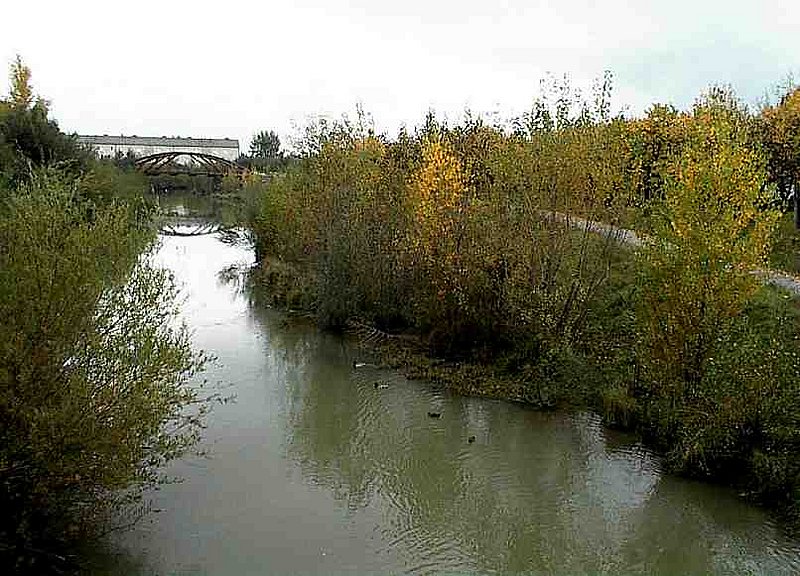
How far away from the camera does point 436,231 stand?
17.0 m

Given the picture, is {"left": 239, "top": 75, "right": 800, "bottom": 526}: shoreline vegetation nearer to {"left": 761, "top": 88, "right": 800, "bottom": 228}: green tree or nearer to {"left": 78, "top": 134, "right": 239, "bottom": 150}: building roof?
{"left": 761, "top": 88, "right": 800, "bottom": 228}: green tree

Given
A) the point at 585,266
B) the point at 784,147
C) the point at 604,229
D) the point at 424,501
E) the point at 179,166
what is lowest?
the point at 424,501

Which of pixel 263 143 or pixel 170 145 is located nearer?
pixel 263 143

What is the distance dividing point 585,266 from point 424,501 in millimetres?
6879

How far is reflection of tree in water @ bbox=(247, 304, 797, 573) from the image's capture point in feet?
30.0

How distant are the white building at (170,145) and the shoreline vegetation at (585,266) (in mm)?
83019

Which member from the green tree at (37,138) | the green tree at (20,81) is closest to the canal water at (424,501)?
the green tree at (37,138)

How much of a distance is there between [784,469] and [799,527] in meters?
0.75

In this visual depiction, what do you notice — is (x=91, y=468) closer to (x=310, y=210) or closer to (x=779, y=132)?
(x=310, y=210)

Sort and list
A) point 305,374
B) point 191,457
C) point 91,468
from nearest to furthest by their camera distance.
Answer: point 91,468, point 191,457, point 305,374

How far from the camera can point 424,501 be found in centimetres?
1046

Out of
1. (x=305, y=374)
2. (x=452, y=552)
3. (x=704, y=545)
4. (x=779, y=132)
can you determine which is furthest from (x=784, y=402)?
(x=779, y=132)

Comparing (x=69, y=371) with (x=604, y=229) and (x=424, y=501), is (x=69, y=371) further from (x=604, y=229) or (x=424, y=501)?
(x=604, y=229)

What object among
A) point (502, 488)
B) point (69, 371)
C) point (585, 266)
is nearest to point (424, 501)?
point (502, 488)
